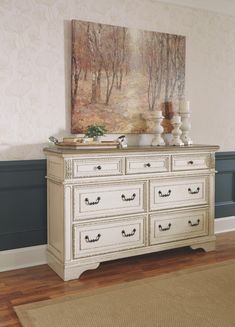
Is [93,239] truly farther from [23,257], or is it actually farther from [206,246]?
[206,246]

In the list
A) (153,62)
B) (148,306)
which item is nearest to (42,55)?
(153,62)

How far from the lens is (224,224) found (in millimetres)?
4242

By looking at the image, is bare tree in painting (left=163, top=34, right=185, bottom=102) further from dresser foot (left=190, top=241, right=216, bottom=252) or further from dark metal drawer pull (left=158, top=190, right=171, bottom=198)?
dresser foot (left=190, top=241, right=216, bottom=252)

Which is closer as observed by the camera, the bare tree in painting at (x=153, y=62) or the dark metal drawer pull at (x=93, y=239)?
the dark metal drawer pull at (x=93, y=239)

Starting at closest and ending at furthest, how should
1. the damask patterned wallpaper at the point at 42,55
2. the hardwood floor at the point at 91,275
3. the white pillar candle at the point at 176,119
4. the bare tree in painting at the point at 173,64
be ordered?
1. the hardwood floor at the point at 91,275
2. the damask patterned wallpaper at the point at 42,55
3. the white pillar candle at the point at 176,119
4. the bare tree in painting at the point at 173,64

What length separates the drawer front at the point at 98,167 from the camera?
2.91 meters

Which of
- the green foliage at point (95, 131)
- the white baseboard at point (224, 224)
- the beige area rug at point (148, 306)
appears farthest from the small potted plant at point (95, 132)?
the white baseboard at point (224, 224)

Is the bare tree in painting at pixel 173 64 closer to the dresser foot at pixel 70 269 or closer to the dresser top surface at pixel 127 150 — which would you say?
the dresser top surface at pixel 127 150

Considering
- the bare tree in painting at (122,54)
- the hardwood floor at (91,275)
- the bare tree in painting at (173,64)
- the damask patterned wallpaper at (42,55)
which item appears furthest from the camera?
the bare tree in painting at (173,64)

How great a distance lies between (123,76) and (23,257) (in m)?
1.78

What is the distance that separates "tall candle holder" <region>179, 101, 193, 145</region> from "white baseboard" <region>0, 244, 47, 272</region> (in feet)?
5.20

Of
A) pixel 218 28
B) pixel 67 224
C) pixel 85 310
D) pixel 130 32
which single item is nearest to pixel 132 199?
pixel 67 224

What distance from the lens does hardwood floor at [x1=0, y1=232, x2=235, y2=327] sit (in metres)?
2.63

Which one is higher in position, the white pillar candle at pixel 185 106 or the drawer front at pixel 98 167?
the white pillar candle at pixel 185 106
